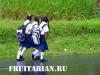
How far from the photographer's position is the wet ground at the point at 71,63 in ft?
49.8

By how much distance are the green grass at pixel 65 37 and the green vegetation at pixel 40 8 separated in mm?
1151

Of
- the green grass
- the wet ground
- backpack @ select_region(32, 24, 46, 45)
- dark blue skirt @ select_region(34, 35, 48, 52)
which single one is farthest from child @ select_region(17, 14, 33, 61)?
the green grass

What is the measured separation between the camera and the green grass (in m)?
19.9

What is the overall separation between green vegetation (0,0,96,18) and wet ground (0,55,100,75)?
615cm

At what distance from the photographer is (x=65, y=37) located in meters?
21.7

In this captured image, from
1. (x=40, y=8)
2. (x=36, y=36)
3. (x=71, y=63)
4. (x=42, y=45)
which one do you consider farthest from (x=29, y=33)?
(x=40, y=8)

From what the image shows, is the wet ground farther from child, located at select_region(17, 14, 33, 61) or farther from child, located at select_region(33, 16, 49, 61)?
child, located at select_region(33, 16, 49, 61)

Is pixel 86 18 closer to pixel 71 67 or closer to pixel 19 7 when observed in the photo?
pixel 19 7

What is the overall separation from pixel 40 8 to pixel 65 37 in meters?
3.48

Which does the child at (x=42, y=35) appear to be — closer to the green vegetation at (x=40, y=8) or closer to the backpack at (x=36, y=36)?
the backpack at (x=36, y=36)

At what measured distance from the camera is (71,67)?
53.3 feet

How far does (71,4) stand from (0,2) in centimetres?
345

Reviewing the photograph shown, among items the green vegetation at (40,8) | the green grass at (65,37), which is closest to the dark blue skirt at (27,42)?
the green grass at (65,37)

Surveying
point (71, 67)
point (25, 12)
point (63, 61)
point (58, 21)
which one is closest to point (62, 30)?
point (58, 21)
